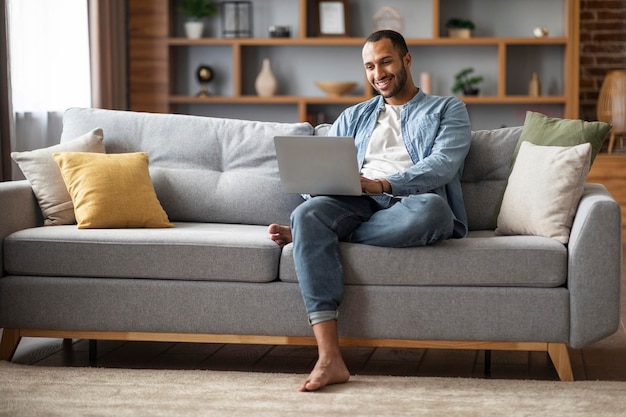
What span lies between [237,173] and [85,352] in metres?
0.87

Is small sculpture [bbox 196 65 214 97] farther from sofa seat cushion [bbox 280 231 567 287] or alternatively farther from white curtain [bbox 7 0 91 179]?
sofa seat cushion [bbox 280 231 567 287]

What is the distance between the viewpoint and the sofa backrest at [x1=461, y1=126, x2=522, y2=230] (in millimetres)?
3398

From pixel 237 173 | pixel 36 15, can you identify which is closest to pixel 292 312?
pixel 237 173

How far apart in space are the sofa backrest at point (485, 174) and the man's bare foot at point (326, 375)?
90 cm

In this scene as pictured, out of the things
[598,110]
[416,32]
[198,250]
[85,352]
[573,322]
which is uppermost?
[416,32]

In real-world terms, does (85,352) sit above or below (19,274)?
below

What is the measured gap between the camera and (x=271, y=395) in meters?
2.69

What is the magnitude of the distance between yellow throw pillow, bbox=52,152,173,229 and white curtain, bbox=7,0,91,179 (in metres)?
1.48

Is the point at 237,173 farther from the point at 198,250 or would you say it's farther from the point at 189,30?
the point at 189,30

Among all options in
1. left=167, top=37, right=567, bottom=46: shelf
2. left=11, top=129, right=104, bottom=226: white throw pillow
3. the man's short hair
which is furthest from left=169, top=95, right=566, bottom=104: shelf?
left=11, top=129, right=104, bottom=226: white throw pillow

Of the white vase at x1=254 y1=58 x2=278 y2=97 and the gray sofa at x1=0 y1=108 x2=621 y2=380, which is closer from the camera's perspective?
the gray sofa at x1=0 y1=108 x2=621 y2=380

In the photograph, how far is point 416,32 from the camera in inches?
252

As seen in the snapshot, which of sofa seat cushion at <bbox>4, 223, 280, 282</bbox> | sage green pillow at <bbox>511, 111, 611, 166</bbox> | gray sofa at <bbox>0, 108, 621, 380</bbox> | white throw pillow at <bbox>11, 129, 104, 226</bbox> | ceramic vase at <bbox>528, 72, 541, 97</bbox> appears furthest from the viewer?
ceramic vase at <bbox>528, 72, 541, 97</bbox>

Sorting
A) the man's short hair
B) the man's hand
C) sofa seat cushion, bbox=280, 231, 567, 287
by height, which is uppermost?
the man's short hair
